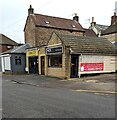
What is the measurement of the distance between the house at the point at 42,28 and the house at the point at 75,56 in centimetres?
1025

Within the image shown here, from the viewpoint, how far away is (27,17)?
39250 millimetres

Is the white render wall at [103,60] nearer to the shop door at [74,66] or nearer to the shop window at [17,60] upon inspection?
the shop door at [74,66]

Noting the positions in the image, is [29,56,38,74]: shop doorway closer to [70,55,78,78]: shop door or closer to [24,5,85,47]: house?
[24,5,85,47]: house

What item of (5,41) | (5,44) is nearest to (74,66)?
(5,44)

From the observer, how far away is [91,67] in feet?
76.1

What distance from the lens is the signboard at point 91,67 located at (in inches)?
890

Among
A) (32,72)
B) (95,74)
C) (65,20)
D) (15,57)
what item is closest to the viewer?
(95,74)

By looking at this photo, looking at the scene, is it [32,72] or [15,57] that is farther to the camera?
[15,57]

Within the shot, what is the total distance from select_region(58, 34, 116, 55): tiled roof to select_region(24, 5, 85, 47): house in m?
12.9

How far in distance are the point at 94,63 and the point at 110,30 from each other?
46.4 ft

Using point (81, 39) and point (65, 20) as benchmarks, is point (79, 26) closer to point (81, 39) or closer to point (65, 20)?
point (65, 20)

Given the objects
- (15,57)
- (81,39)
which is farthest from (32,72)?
(81,39)

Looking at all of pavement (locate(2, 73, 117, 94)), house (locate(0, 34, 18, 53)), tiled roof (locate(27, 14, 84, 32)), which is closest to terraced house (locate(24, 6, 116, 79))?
pavement (locate(2, 73, 117, 94))

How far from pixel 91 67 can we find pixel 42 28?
1678 cm
